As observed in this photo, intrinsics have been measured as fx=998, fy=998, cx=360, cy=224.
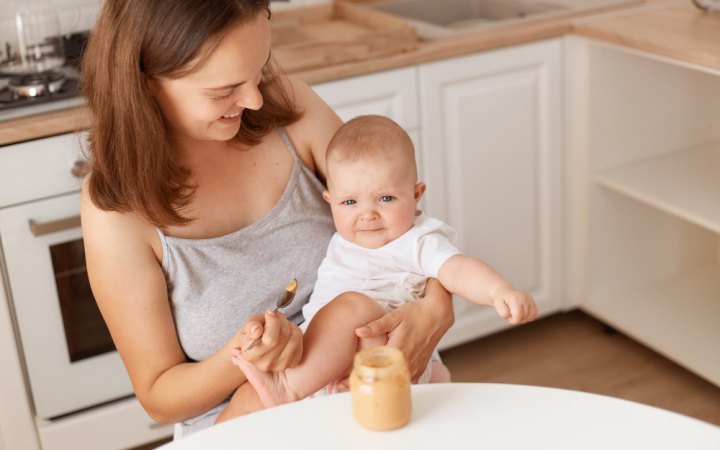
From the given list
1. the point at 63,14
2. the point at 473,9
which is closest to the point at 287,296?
the point at 63,14

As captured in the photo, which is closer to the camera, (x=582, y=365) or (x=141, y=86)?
(x=141, y=86)

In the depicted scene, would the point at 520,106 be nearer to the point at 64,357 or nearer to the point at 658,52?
the point at 658,52

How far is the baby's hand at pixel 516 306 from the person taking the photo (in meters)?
1.40

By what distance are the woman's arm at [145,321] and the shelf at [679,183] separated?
141 centimetres

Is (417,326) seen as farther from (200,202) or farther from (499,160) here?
(499,160)

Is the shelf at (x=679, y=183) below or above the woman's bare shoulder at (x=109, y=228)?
below

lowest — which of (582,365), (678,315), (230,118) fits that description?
(582,365)

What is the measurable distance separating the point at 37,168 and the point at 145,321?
78 centimetres

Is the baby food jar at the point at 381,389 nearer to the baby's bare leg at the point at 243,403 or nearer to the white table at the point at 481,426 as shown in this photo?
the white table at the point at 481,426

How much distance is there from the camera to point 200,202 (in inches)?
63.1

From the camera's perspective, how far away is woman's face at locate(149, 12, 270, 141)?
1401 mm

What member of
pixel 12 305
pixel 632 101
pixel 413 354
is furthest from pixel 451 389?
pixel 632 101

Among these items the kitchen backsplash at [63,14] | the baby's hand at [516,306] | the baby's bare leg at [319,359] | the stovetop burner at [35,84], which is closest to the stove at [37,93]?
the stovetop burner at [35,84]

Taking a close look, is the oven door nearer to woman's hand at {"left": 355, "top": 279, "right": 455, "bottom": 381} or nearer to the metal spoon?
the metal spoon
